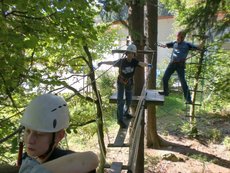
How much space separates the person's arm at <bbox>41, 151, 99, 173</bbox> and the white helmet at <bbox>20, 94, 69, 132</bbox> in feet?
1.25

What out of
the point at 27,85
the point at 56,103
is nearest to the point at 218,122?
the point at 27,85

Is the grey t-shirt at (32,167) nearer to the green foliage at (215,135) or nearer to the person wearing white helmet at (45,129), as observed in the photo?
the person wearing white helmet at (45,129)

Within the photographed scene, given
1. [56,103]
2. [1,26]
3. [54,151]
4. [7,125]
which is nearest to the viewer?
[54,151]

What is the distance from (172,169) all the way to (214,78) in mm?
3245

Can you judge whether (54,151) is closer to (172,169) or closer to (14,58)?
(14,58)

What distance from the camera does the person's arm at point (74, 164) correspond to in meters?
0.92

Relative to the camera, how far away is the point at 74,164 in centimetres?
→ 95

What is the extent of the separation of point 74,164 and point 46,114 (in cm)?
51

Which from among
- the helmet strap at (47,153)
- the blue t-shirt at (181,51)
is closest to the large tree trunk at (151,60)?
the blue t-shirt at (181,51)

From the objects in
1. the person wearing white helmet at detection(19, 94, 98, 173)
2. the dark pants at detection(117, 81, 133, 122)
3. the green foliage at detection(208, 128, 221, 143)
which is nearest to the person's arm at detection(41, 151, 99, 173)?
the person wearing white helmet at detection(19, 94, 98, 173)

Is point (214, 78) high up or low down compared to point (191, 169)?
up

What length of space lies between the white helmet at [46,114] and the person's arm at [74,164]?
1.25 feet

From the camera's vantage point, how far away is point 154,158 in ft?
28.3

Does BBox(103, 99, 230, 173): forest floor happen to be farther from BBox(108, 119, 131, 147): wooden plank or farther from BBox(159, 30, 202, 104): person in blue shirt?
BBox(108, 119, 131, 147): wooden plank
